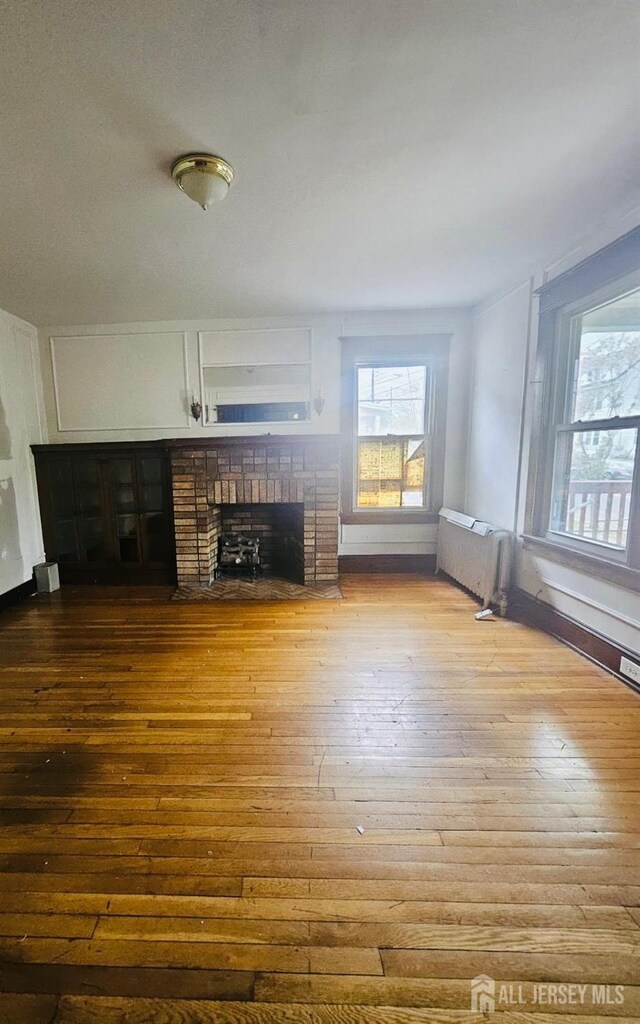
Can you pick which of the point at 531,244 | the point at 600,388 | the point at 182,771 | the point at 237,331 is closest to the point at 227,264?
the point at 237,331

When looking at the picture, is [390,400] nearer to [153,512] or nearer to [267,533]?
[267,533]

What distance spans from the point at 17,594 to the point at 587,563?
179 inches

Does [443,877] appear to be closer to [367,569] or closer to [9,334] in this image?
[367,569]

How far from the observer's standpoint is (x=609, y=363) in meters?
2.28

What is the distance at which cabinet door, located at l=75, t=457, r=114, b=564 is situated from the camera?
12.5 feet

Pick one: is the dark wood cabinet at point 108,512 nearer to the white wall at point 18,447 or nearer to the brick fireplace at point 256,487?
the white wall at point 18,447

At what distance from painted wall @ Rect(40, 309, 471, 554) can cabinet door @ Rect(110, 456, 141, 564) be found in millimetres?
340

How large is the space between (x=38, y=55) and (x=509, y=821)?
297 centimetres

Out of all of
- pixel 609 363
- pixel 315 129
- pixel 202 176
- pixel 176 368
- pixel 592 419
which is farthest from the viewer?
pixel 176 368

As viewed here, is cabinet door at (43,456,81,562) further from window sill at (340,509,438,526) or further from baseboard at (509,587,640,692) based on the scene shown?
baseboard at (509,587,640,692)

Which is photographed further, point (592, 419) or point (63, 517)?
point (63, 517)

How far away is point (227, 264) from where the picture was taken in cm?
265

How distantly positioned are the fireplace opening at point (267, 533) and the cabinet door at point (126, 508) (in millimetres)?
838

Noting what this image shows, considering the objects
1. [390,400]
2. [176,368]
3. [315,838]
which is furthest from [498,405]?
[315,838]
